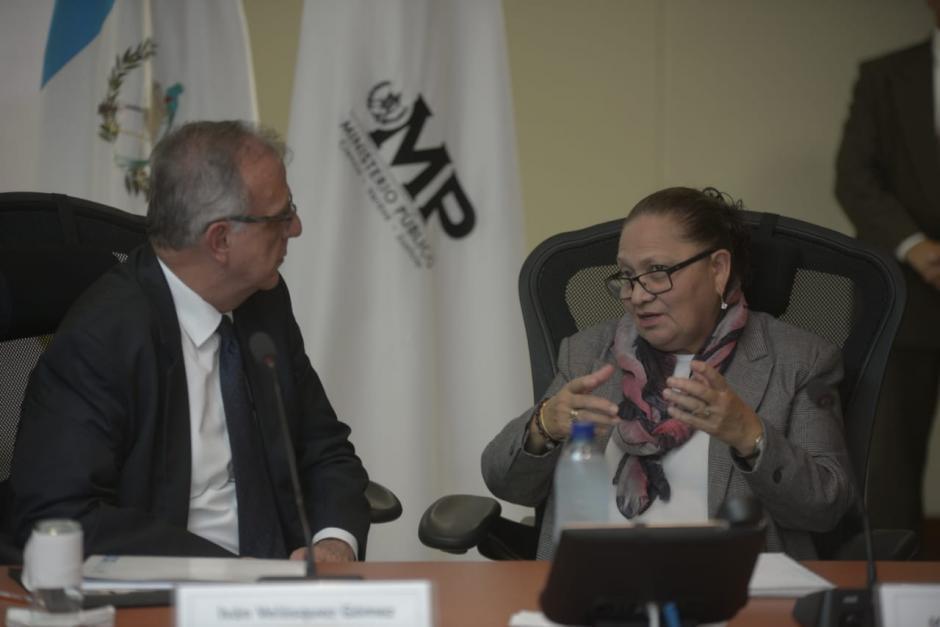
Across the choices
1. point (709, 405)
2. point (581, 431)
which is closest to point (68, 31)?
point (709, 405)

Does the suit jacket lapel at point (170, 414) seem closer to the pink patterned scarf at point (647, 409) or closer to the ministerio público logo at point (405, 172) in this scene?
the pink patterned scarf at point (647, 409)

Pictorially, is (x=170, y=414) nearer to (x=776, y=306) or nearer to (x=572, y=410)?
(x=572, y=410)

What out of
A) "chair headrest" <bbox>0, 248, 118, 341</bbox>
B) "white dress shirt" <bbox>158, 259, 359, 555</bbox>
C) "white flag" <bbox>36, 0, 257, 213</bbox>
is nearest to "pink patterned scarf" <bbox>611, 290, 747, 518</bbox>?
"white dress shirt" <bbox>158, 259, 359, 555</bbox>

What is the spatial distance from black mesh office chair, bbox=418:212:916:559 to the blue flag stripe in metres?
1.41

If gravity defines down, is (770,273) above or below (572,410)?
above

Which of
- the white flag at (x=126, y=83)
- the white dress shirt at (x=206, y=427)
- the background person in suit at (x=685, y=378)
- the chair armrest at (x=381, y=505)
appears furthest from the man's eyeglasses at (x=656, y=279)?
the white flag at (x=126, y=83)

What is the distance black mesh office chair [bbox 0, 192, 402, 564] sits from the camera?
2248mm

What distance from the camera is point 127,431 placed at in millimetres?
2238

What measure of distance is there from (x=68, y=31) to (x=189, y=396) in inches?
55.0

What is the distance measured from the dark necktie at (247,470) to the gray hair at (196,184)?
9.3 inches

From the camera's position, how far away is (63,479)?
6.91 ft

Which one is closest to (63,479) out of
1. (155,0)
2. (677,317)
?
(677,317)

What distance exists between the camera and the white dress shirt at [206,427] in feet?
7.70

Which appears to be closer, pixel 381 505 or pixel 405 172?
pixel 381 505
